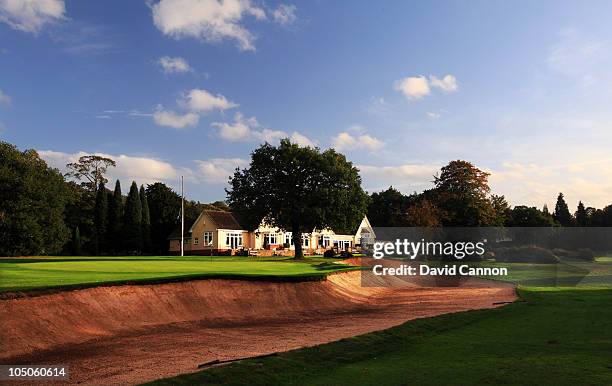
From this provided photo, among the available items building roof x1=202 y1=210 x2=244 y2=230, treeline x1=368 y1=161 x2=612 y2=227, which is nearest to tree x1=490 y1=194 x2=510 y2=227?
treeline x1=368 y1=161 x2=612 y2=227

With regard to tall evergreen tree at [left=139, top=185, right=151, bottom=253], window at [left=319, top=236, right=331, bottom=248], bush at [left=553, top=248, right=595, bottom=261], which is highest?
tall evergreen tree at [left=139, top=185, right=151, bottom=253]

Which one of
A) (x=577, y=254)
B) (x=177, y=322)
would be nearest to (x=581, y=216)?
(x=577, y=254)

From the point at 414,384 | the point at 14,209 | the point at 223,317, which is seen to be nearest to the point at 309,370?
the point at 414,384

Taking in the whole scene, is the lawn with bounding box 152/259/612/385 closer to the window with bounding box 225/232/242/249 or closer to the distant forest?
the distant forest

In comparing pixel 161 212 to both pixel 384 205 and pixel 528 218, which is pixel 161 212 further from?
pixel 528 218

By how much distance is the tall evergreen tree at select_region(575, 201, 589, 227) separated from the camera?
113 m

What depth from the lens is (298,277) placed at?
26609 mm

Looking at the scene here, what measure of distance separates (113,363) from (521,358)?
28.1 feet

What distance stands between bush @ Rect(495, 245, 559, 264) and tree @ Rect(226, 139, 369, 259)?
19.8 m

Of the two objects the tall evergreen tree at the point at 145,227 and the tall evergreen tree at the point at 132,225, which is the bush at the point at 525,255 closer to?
the tall evergreen tree at the point at 145,227

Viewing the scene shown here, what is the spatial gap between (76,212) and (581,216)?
10819cm

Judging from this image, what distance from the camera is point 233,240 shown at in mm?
69688

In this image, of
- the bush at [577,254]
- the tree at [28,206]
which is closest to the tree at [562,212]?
the bush at [577,254]

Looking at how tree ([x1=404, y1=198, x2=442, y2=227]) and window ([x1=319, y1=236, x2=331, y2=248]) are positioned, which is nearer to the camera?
tree ([x1=404, y1=198, x2=442, y2=227])
